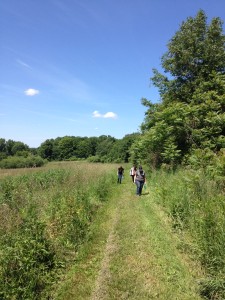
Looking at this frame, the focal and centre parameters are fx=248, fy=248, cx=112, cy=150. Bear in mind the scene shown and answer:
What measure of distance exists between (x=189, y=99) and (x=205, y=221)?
15363 mm

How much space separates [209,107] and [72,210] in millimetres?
12781

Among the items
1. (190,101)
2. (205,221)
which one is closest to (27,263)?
(205,221)

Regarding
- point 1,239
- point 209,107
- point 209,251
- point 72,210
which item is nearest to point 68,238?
point 72,210

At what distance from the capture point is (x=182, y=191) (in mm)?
8039

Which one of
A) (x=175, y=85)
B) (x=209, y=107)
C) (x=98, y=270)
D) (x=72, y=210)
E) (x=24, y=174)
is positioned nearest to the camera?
(x=98, y=270)

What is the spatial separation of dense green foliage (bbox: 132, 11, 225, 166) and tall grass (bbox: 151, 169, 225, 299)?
7603mm

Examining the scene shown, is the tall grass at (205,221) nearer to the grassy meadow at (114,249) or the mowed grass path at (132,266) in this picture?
the grassy meadow at (114,249)

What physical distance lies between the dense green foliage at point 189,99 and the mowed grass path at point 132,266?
8.95 meters

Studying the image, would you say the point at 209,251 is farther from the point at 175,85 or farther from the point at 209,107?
the point at 175,85

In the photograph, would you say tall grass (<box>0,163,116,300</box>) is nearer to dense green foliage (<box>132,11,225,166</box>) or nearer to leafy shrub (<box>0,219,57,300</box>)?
leafy shrub (<box>0,219,57,300</box>)

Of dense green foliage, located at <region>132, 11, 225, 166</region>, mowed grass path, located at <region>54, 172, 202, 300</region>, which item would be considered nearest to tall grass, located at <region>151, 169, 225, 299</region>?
mowed grass path, located at <region>54, 172, 202, 300</region>

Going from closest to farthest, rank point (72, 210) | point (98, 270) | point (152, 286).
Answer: point (152, 286)
point (98, 270)
point (72, 210)

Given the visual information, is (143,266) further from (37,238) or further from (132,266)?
(37,238)

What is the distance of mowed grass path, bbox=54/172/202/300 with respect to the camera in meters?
4.54
